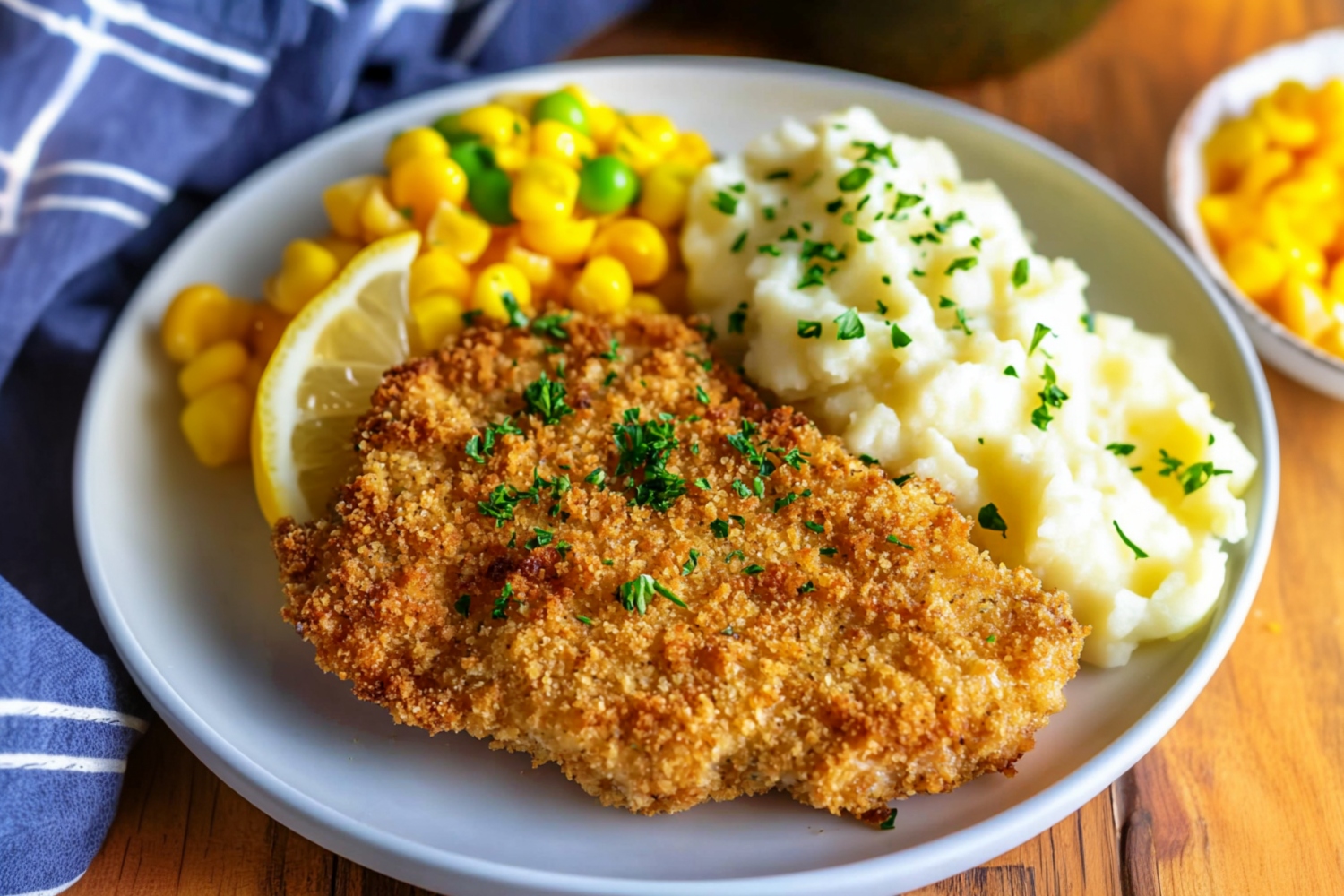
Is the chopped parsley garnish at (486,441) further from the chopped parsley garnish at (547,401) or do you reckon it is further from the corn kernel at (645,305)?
the corn kernel at (645,305)

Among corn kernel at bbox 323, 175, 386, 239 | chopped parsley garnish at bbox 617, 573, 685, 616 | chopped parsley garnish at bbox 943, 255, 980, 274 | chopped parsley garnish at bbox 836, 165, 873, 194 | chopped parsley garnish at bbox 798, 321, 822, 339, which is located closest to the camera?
chopped parsley garnish at bbox 617, 573, 685, 616

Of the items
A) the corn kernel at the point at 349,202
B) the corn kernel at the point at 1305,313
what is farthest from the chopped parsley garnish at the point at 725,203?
the corn kernel at the point at 1305,313

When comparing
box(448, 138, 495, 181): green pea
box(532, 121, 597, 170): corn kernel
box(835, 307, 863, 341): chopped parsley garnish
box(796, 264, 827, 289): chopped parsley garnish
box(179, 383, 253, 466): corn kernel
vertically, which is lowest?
box(179, 383, 253, 466): corn kernel

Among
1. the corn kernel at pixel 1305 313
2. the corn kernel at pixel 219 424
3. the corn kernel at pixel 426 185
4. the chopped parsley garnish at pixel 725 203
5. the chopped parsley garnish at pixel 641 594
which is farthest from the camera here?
the corn kernel at pixel 1305 313

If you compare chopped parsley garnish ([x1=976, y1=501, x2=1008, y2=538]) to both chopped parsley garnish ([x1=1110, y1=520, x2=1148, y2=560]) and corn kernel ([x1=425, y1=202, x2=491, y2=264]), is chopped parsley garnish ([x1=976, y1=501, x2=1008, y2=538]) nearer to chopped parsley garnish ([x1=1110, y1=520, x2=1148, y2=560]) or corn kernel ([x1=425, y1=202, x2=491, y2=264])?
chopped parsley garnish ([x1=1110, y1=520, x2=1148, y2=560])

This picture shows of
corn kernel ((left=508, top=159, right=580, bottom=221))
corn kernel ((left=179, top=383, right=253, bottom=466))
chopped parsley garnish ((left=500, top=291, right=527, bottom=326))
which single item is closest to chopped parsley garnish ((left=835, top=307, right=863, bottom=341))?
chopped parsley garnish ((left=500, top=291, right=527, bottom=326))

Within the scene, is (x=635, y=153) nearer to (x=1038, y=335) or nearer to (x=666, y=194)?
(x=666, y=194)

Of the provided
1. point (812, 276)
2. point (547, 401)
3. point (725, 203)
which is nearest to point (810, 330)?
point (812, 276)
